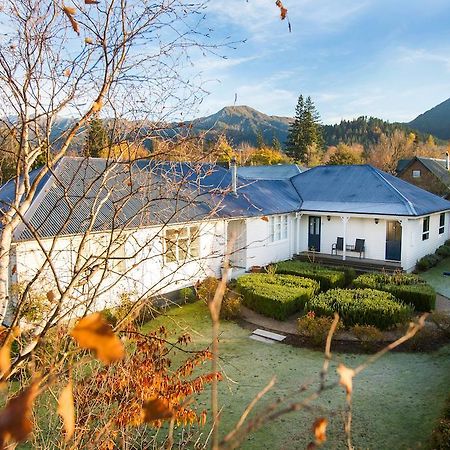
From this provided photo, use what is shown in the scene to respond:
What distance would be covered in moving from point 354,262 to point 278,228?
3.82 meters

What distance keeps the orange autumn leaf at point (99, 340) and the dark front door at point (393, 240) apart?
20.2 meters

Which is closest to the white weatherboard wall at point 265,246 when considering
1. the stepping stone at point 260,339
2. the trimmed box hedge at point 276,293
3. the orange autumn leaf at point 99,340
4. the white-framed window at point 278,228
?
the white-framed window at point 278,228

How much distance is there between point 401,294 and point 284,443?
8.38 metres

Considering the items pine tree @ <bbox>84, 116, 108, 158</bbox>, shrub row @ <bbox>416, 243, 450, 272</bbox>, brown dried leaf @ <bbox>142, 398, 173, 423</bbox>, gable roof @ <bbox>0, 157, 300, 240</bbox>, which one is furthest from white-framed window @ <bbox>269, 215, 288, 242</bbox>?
brown dried leaf @ <bbox>142, 398, 173, 423</bbox>

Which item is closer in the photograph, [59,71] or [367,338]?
[59,71]

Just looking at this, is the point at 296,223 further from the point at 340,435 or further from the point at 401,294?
the point at 340,435

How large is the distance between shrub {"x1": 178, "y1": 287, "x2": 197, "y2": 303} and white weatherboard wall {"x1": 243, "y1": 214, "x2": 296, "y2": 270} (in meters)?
3.63

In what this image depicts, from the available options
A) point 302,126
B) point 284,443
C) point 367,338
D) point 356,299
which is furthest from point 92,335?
point 302,126

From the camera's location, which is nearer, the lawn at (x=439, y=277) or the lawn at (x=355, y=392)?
the lawn at (x=355, y=392)

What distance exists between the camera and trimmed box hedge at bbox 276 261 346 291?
16109mm

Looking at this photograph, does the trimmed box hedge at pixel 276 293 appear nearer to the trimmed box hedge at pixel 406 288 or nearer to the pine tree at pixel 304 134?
the trimmed box hedge at pixel 406 288

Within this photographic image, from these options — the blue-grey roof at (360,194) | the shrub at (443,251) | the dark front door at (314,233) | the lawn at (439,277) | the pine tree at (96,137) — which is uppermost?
the pine tree at (96,137)

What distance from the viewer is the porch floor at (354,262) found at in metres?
18.8

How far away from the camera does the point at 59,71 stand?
13.2 feet
